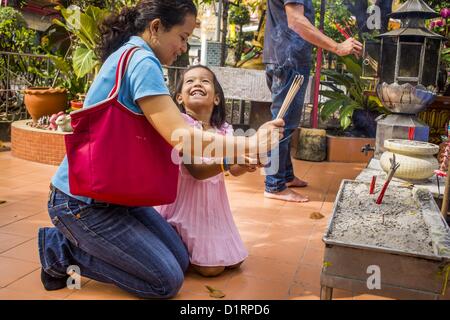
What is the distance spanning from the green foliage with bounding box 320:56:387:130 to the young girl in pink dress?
352 cm

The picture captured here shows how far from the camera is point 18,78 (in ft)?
22.5

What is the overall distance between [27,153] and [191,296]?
3.63 meters

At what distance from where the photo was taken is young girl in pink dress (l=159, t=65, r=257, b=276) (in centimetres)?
237

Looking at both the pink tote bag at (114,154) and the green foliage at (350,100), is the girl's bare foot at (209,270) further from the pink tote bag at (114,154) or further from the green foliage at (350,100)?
the green foliage at (350,100)

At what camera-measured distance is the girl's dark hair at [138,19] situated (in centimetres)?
197

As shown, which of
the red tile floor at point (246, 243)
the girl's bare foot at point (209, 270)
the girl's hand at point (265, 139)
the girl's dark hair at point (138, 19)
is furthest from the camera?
the girl's bare foot at point (209, 270)

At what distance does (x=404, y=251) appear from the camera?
174 centimetres

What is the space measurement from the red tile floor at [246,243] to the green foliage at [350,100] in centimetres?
142

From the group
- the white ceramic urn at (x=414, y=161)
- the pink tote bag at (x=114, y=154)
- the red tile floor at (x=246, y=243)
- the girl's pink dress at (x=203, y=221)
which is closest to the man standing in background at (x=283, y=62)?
the red tile floor at (x=246, y=243)

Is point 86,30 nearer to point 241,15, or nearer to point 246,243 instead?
point 241,15

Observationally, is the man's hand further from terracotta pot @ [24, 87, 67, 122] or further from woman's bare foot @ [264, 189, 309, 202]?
terracotta pot @ [24, 87, 67, 122]

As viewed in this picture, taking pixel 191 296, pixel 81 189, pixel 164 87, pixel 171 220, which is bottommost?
pixel 191 296
